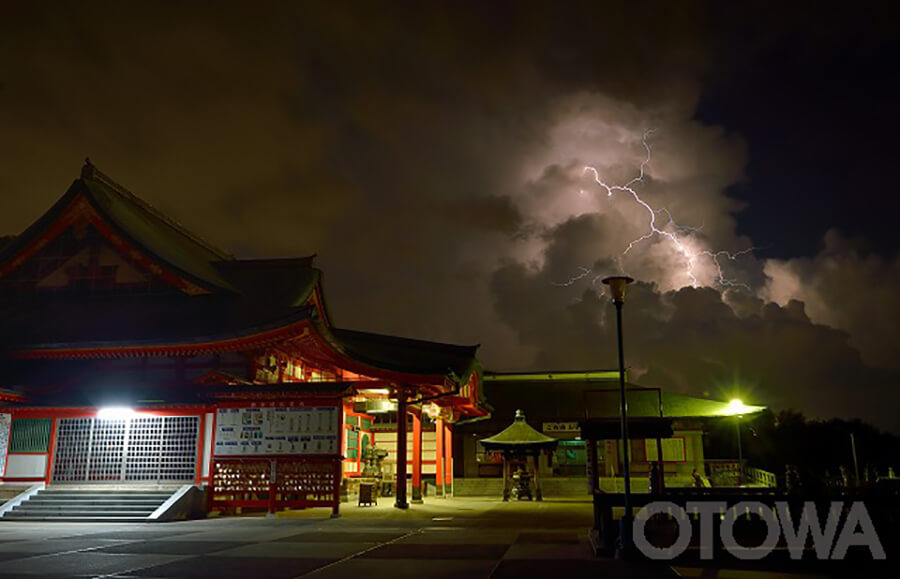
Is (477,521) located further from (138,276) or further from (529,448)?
(138,276)

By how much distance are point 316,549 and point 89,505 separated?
1251 centimetres

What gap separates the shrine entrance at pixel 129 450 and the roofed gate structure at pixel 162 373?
0.15 ft

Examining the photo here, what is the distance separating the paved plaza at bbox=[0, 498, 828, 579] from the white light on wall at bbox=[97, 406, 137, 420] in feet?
14.4

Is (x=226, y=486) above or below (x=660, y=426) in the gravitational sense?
below

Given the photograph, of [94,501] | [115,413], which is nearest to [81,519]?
[94,501]

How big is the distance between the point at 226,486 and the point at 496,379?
28111 millimetres

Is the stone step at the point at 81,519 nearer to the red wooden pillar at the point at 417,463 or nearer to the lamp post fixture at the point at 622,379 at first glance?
the red wooden pillar at the point at 417,463

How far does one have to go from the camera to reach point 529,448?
3456 cm

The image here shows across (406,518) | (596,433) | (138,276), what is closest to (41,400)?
(138,276)

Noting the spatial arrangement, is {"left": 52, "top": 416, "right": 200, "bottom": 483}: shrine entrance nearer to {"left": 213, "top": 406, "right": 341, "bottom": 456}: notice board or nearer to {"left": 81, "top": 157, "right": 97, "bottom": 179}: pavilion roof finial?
{"left": 213, "top": 406, "right": 341, "bottom": 456}: notice board

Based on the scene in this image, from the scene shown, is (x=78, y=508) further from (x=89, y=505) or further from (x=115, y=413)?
(x=115, y=413)

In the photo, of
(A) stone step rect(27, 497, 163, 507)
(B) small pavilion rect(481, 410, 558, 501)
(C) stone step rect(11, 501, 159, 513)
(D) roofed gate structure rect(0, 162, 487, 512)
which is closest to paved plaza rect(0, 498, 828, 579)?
(C) stone step rect(11, 501, 159, 513)

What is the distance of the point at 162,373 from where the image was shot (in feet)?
83.3

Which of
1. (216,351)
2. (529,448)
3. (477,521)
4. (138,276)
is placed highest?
(138,276)
